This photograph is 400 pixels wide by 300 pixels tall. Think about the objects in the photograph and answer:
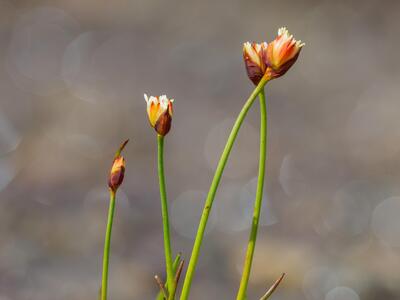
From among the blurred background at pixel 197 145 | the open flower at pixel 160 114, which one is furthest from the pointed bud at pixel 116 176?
the blurred background at pixel 197 145

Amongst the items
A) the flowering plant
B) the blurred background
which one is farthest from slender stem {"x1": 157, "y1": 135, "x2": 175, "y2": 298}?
the blurred background

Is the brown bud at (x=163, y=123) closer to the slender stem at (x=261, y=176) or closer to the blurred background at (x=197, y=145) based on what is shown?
the slender stem at (x=261, y=176)

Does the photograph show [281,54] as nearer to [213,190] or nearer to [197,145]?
[213,190]

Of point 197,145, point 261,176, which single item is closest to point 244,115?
point 261,176

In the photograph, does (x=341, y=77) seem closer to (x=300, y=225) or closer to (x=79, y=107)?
(x=300, y=225)

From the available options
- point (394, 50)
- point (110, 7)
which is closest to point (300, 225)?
point (394, 50)

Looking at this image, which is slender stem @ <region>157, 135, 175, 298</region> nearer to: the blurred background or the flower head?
the flower head

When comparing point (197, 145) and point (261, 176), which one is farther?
point (197, 145)

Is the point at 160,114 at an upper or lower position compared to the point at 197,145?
lower
